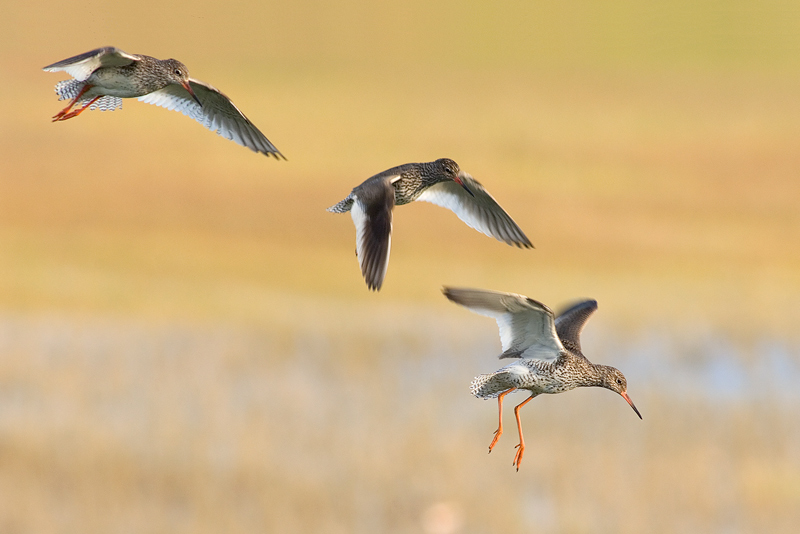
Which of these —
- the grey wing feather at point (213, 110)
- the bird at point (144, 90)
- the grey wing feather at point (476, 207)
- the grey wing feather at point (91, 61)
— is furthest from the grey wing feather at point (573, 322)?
the grey wing feather at point (91, 61)

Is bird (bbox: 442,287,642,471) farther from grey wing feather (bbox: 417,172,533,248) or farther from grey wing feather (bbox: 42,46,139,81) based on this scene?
grey wing feather (bbox: 42,46,139,81)

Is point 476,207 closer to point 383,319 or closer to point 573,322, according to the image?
point 573,322

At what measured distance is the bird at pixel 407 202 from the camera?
5.97 metres

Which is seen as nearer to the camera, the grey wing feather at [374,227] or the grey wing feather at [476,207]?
the grey wing feather at [374,227]

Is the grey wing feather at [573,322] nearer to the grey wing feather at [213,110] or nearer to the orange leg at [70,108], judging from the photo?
the grey wing feather at [213,110]

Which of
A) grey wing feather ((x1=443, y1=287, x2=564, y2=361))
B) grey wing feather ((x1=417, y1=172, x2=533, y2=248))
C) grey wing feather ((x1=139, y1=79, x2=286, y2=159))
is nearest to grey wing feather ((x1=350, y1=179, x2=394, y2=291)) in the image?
grey wing feather ((x1=443, y1=287, x2=564, y2=361))

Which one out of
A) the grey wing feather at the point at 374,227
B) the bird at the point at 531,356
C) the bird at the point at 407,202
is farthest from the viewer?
the bird at the point at 531,356

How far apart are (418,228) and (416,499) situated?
82.0 feet

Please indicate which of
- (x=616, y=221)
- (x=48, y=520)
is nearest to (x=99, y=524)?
(x=48, y=520)

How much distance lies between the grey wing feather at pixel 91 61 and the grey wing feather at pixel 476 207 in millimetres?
2407

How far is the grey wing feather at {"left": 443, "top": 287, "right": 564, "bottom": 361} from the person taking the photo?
20.3 ft

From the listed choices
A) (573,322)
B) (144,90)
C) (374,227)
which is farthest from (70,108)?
(573,322)

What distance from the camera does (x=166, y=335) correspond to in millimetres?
29781

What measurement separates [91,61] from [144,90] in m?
0.75
